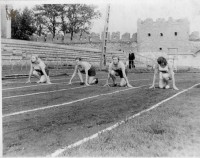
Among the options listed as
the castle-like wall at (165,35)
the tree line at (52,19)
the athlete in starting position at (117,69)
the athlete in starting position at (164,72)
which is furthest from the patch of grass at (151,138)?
the castle-like wall at (165,35)

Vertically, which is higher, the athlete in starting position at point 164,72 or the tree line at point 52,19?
the tree line at point 52,19

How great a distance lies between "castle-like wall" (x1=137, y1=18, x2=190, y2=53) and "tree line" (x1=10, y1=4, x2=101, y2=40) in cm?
693

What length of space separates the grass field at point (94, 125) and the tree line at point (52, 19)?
14.4 metres

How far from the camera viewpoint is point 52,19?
3003cm

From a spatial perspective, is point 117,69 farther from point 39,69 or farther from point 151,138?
point 151,138

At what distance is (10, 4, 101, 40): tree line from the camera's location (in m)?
24.7

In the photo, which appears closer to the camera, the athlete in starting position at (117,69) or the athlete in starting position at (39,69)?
the athlete in starting position at (117,69)

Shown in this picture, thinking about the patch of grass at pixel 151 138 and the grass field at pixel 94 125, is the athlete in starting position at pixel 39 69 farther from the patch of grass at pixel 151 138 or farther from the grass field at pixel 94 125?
the patch of grass at pixel 151 138

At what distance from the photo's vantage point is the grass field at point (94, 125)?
355cm

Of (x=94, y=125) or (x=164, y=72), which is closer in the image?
(x=94, y=125)

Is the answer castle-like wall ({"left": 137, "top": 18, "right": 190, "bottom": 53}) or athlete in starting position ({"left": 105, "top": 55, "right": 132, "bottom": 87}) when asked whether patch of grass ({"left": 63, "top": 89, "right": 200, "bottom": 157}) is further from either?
castle-like wall ({"left": 137, "top": 18, "right": 190, "bottom": 53})

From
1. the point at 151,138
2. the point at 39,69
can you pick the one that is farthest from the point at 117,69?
the point at 151,138

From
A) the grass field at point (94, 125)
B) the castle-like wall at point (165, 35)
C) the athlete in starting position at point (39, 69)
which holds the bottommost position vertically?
the grass field at point (94, 125)

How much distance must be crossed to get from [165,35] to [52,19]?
14323 millimetres
